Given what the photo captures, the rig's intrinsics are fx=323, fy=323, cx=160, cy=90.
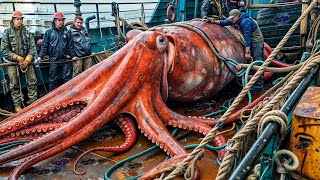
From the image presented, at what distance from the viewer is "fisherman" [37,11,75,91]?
23.0 feet

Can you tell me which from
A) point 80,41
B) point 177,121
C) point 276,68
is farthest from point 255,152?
point 80,41

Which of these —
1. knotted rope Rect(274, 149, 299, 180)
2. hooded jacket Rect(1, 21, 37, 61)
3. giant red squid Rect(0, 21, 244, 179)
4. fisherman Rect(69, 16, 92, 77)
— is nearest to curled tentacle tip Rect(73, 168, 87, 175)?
giant red squid Rect(0, 21, 244, 179)

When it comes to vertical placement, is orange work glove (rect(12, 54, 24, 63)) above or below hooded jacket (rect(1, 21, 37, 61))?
below

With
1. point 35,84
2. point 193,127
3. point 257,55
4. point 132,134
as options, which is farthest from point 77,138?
point 257,55

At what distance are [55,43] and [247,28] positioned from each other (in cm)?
408

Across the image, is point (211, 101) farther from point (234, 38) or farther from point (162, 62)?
point (162, 62)

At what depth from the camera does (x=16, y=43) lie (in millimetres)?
6590

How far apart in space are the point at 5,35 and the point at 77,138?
3791 mm

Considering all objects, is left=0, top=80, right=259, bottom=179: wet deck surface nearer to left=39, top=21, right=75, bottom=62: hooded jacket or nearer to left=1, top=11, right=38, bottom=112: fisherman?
left=1, top=11, right=38, bottom=112: fisherman

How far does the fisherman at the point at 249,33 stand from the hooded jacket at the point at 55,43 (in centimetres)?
328

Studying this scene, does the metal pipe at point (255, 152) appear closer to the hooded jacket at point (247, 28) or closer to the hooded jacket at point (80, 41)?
the hooded jacket at point (247, 28)

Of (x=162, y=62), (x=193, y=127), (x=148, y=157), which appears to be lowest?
(x=148, y=157)

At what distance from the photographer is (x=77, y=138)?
3842mm

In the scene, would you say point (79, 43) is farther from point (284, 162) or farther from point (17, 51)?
point (284, 162)
